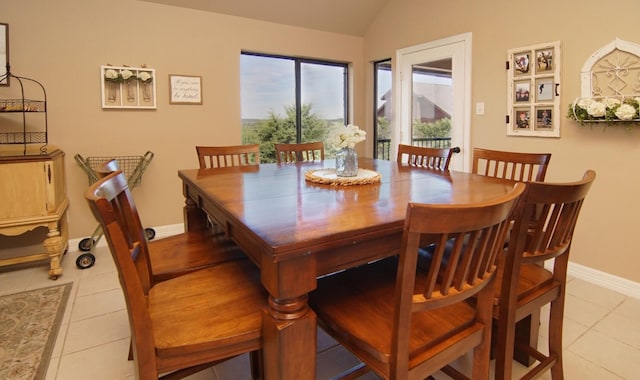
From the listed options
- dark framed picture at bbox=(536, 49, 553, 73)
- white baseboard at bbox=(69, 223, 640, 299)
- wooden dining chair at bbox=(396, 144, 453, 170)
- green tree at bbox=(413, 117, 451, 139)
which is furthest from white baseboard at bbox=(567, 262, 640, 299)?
green tree at bbox=(413, 117, 451, 139)

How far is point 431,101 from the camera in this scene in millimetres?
4195

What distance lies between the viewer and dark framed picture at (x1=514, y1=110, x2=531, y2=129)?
3.22 metres

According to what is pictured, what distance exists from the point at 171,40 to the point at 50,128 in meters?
1.38

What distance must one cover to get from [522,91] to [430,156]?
3.91 feet

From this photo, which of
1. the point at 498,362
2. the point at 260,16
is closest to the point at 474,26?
the point at 260,16

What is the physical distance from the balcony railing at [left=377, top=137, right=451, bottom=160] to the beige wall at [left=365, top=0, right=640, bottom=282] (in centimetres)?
43

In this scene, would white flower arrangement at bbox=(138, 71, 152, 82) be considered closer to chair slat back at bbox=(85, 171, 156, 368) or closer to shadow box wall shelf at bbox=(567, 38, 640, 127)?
chair slat back at bbox=(85, 171, 156, 368)

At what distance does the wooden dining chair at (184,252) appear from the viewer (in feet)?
5.34

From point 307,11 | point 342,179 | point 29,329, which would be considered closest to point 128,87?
point 307,11

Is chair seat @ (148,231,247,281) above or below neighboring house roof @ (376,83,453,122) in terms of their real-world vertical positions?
below

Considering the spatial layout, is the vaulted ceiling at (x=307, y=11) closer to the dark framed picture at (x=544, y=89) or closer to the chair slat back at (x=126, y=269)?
the dark framed picture at (x=544, y=89)

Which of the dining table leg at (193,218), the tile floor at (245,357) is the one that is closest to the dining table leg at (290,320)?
the tile floor at (245,357)

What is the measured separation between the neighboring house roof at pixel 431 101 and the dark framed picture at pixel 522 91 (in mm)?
716

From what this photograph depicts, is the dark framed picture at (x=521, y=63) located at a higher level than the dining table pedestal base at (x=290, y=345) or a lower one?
higher
